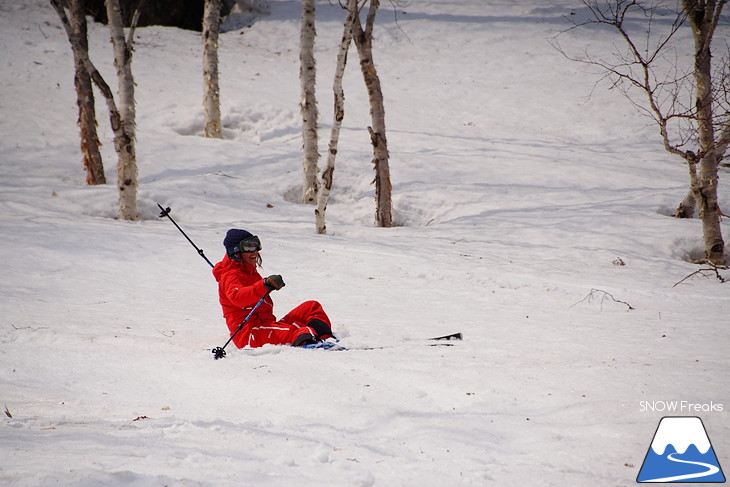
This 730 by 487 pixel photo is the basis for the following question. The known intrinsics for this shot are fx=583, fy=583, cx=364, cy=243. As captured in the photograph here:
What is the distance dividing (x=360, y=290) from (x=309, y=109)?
685 centimetres

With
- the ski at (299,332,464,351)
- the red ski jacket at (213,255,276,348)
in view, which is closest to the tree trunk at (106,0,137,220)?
the red ski jacket at (213,255,276,348)

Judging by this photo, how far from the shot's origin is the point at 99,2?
24031 mm

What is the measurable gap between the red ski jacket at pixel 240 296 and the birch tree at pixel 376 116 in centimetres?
639

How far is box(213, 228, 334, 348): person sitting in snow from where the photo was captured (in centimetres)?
555

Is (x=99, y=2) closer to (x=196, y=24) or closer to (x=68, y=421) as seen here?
(x=196, y=24)

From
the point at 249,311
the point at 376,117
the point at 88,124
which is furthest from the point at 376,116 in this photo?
the point at 249,311

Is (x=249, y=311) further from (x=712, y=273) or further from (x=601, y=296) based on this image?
(x=712, y=273)

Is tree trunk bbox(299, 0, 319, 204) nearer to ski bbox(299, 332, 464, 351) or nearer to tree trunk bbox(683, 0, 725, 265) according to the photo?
tree trunk bbox(683, 0, 725, 265)

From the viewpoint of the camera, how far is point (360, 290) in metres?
8.01

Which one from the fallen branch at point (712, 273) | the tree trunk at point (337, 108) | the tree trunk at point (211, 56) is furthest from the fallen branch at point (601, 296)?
the tree trunk at point (211, 56)

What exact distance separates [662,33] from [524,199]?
16.2 m

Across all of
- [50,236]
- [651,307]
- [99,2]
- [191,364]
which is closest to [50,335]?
[191,364]

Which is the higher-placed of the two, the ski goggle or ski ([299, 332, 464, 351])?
the ski goggle

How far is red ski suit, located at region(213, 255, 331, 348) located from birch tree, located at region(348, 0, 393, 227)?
642 centimetres
